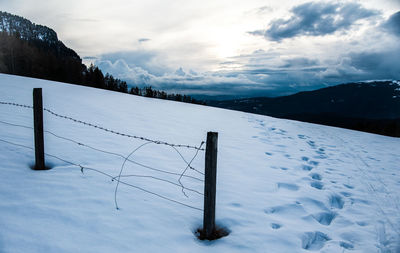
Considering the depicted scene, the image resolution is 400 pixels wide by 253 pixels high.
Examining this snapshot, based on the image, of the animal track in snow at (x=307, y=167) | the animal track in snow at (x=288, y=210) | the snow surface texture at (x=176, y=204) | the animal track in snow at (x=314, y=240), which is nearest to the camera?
the snow surface texture at (x=176, y=204)

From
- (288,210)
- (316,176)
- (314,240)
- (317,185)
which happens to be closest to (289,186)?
(317,185)

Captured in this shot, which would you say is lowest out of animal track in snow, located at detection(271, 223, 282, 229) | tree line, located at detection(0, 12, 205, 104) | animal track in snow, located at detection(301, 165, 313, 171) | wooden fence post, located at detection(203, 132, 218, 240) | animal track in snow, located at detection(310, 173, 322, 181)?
animal track in snow, located at detection(271, 223, 282, 229)

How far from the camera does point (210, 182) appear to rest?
313 cm

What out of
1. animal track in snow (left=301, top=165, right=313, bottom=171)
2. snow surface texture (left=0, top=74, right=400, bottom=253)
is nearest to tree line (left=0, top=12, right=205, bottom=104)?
snow surface texture (left=0, top=74, right=400, bottom=253)

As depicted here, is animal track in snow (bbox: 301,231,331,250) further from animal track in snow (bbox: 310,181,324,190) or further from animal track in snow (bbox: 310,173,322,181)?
animal track in snow (bbox: 310,173,322,181)

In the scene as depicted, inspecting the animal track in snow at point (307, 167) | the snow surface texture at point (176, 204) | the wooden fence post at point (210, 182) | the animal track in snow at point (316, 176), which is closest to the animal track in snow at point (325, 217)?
the snow surface texture at point (176, 204)

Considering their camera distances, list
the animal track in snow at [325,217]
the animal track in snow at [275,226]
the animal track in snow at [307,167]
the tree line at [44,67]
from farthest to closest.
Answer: the tree line at [44,67] < the animal track in snow at [307,167] < the animal track in snow at [325,217] < the animal track in snow at [275,226]

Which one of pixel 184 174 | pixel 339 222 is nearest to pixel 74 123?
pixel 184 174

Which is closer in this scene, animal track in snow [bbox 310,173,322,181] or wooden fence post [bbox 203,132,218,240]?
wooden fence post [bbox 203,132,218,240]

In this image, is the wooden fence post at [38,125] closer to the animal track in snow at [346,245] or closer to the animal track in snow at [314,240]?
the animal track in snow at [314,240]

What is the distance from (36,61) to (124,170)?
64039 millimetres

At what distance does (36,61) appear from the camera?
179ft

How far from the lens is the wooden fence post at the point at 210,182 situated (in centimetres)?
302

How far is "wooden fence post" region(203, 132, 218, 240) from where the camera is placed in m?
3.02
